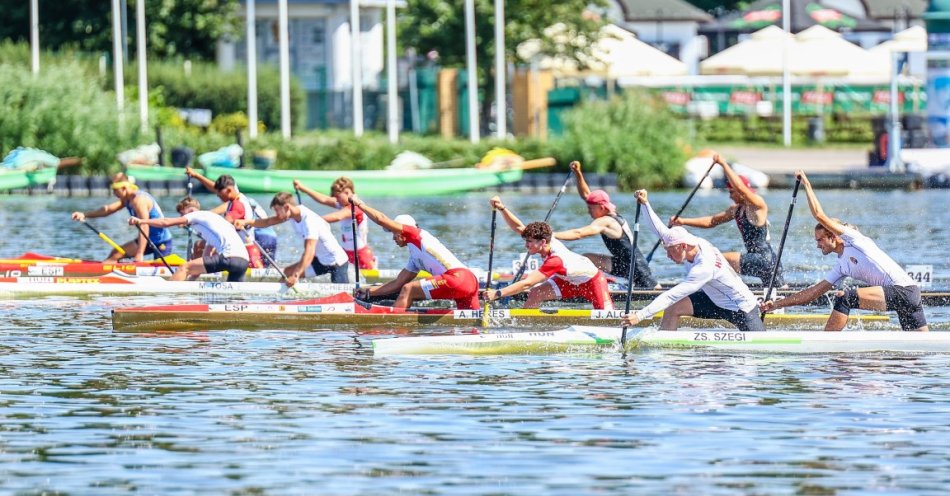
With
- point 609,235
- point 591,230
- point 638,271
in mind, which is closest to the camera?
point 591,230

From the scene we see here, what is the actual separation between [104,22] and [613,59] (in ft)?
70.0

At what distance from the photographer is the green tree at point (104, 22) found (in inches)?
3027

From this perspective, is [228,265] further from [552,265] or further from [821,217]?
[821,217]

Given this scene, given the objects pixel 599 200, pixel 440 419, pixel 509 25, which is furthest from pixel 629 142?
pixel 440 419

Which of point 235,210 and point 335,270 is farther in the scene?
point 235,210

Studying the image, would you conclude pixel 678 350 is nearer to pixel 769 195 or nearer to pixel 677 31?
pixel 769 195

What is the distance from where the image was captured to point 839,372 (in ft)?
67.1

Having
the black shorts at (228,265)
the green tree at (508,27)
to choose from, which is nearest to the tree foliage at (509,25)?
the green tree at (508,27)

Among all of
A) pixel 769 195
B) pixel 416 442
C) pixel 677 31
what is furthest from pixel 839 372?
pixel 677 31

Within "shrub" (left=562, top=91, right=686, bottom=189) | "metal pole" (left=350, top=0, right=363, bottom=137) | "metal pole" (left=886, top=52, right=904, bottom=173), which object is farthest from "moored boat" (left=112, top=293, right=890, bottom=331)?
"metal pole" (left=350, top=0, right=363, bottom=137)

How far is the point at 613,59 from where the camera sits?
70.9 m

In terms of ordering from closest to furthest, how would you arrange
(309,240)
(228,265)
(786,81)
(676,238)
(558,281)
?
(676,238) < (558,281) < (309,240) < (228,265) < (786,81)

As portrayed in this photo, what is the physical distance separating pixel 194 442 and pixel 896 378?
7820mm

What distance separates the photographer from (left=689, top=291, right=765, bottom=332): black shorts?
2166 cm
